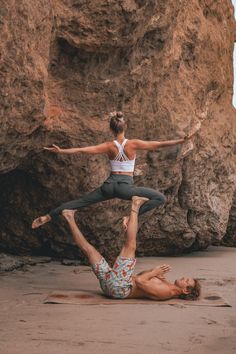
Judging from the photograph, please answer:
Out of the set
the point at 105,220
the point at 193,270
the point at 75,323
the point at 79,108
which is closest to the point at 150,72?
the point at 79,108

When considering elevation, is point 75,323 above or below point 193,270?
above

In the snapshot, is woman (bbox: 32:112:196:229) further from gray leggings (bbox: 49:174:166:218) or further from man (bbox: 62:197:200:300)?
Answer: man (bbox: 62:197:200:300)

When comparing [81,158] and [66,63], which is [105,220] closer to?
[81,158]

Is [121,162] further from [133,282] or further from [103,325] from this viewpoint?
[103,325]

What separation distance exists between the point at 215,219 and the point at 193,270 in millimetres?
2310

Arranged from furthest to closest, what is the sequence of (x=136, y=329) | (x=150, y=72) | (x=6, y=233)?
(x=6, y=233) → (x=150, y=72) → (x=136, y=329)

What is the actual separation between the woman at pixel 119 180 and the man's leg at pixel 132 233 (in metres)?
0.11

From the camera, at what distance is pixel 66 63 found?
8.71 m

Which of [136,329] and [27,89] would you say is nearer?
[136,329]

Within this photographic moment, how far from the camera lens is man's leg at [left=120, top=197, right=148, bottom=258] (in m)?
7.04

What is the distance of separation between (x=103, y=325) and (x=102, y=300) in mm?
1251

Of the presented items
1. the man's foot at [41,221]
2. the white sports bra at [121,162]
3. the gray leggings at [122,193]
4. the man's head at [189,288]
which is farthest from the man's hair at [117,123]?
the man's head at [189,288]

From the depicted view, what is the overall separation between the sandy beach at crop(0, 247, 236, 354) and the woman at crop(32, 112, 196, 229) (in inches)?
45.4

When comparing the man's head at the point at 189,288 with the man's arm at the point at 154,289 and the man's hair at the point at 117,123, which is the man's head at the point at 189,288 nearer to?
the man's arm at the point at 154,289
